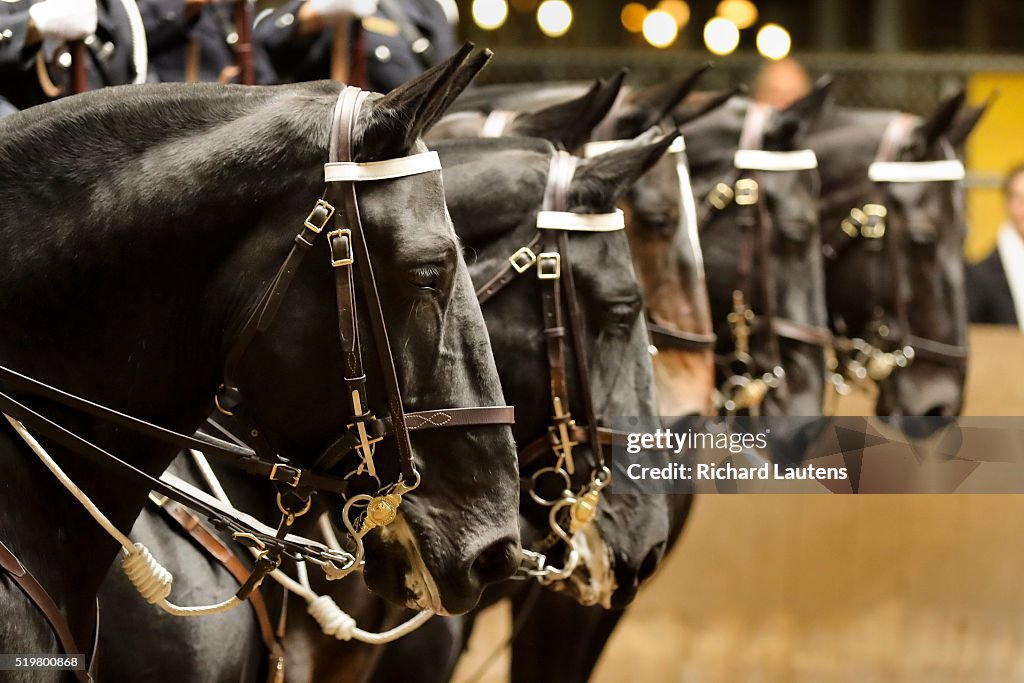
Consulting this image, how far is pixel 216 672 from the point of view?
2.41m

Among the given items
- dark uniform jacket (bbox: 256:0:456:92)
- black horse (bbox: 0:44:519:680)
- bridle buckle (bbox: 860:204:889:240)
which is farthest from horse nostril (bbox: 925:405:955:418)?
black horse (bbox: 0:44:519:680)

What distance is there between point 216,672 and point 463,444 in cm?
70

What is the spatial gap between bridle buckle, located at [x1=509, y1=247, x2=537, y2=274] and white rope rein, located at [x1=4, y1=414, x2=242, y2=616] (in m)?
0.88

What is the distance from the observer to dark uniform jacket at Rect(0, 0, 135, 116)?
289 centimetres

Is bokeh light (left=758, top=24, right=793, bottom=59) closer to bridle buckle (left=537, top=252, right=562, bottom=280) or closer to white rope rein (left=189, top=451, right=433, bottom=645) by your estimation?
bridle buckle (left=537, top=252, right=562, bottom=280)

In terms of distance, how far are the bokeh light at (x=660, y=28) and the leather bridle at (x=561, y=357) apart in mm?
4995

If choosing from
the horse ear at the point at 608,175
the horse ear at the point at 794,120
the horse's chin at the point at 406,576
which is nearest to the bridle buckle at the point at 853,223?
the horse ear at the point at 794,120

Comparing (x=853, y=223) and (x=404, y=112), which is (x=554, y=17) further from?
(x=404, y=112)

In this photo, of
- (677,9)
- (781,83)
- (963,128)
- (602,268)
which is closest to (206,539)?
(602,268)

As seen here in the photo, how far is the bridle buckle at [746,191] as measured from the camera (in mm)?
4465

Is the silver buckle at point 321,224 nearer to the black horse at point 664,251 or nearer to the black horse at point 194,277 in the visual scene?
the black horse at point 194,277

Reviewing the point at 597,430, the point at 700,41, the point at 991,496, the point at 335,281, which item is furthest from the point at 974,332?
the point at 335,281

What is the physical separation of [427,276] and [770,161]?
2776 mm

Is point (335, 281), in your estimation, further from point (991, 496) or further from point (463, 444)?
point (991, 496)
